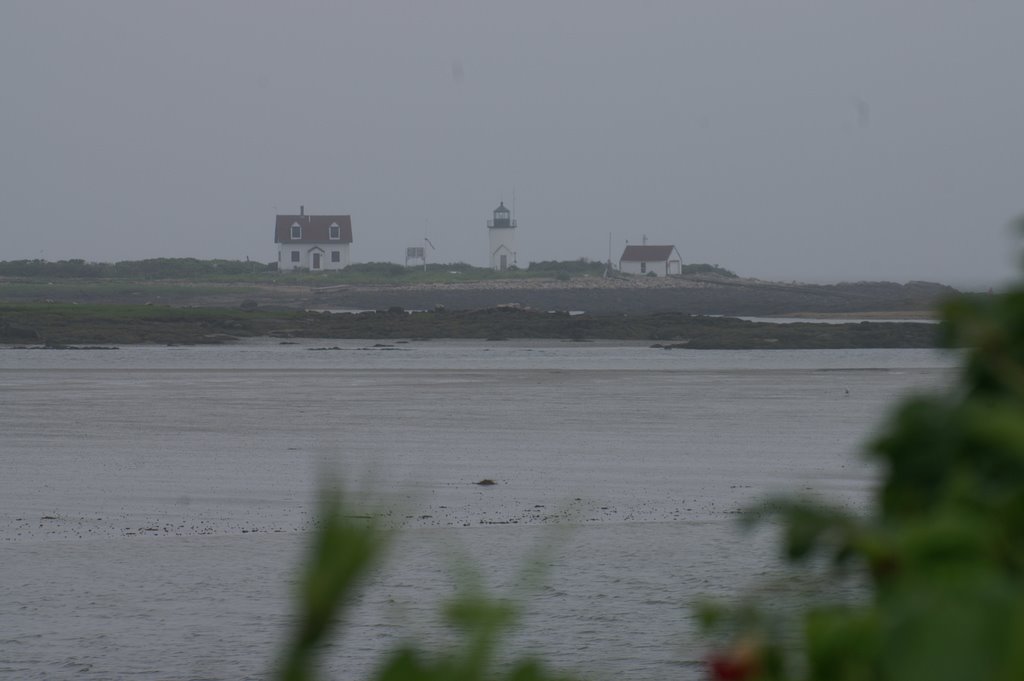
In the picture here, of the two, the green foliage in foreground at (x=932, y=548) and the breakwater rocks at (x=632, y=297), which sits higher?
the green foliage in foreground at (x=932, y=548)

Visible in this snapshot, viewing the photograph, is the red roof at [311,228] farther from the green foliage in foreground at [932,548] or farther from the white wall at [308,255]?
the green foliage in foreground at [932,548]

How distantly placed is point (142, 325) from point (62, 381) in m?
18.8

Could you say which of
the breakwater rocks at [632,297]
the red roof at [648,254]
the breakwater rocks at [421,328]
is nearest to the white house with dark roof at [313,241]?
the breakwater rocks at [632,297]

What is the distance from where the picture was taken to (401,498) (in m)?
0.90

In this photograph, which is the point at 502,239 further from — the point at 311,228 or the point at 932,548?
the point at 932,548

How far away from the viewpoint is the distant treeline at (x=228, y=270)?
90.8 meters

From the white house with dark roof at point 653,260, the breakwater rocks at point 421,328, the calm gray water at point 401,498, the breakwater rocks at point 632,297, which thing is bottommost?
the calm gray water at point 401,498

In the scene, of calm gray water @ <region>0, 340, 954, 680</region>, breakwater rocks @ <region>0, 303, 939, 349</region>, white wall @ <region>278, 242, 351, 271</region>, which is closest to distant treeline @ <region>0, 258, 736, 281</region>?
white wall @ <region>278, 242, 351, 271</region>

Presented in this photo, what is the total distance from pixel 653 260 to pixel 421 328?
48.2 metres

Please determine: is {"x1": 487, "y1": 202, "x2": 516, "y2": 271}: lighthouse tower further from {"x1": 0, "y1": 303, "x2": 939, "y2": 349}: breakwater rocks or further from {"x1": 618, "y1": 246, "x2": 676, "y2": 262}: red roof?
{"x1": 0, "y1": 303, "x2": 939, "y2": 349}: breakwater rocks

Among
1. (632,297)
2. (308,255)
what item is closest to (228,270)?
(308,255)

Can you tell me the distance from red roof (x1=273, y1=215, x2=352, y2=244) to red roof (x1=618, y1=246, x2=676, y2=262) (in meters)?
21.0

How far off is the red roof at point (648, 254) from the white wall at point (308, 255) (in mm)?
20931

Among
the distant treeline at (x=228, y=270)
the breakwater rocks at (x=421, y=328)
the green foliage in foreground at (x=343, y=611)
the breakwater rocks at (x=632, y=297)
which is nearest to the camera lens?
the green foliage in foreground at (x=343, y=611)
